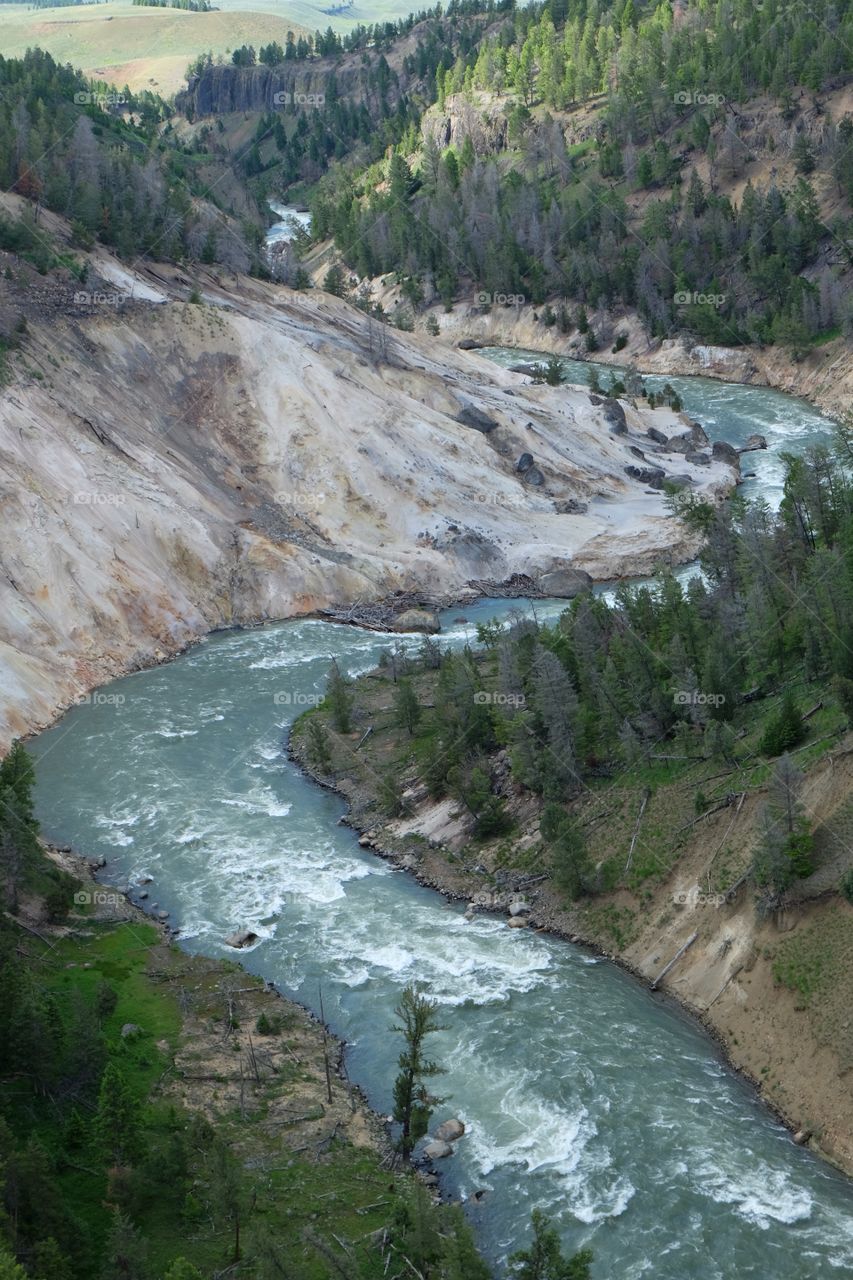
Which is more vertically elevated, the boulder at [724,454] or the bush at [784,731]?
the bush at [784,731]

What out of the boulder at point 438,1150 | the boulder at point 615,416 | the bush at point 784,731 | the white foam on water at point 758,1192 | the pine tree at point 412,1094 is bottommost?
the boulder at point 438,1150

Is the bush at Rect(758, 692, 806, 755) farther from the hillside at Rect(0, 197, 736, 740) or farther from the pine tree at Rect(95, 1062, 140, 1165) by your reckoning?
the hillside at Rect(0, 197, 736, 740)

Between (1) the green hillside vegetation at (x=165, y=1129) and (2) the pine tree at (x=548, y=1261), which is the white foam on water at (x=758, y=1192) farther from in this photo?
(1) the green hillside vegetation at (x=165, y=1129)

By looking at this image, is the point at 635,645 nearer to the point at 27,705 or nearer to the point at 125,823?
the point at 125,823

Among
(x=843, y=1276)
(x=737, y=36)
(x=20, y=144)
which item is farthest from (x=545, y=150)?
(x=843, y=1276)

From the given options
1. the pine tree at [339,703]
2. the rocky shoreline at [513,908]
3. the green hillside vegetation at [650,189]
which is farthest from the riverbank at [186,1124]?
the green hillside vegetation at [650,189]

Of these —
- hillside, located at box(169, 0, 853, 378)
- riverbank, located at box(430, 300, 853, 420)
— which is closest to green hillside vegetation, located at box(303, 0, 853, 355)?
hillside, located at box(169, 0, 853, 378)

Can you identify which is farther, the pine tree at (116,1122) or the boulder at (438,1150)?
the boulder at (438,1150)

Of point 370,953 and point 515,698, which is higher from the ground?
point 515,698
